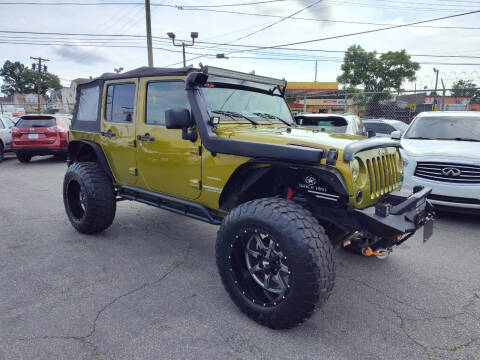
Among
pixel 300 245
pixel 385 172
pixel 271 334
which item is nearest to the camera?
pixel 300 245

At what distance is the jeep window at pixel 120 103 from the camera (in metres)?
3.93

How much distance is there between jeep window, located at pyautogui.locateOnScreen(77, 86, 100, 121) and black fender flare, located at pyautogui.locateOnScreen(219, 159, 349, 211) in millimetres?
2329

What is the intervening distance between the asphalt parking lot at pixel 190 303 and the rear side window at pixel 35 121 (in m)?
7.58

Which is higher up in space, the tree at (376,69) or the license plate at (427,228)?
the tree at (376,69)

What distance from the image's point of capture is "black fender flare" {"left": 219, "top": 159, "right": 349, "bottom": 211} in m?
2.50

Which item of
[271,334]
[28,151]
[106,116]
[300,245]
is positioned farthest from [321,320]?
[28,151]

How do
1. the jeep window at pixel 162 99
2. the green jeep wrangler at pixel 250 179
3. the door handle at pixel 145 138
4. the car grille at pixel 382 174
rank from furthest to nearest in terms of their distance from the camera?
the door handle at pixel 145 138, the jeep window at pixel 162 99, the car grille at pixel 382 174, the green jeep wrangler at pixel 250 179

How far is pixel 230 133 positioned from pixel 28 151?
10314 millimetres

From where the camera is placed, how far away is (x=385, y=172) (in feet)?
9.87

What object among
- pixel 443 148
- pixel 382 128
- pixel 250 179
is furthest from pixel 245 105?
pixel 382 128

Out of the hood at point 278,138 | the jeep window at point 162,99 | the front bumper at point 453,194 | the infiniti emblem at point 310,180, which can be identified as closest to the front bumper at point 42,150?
the jeep window at point 162,99

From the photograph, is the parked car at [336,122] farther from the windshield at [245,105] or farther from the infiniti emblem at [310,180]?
the infiniti emblem at [310,180]

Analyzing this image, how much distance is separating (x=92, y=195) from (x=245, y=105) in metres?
2.12

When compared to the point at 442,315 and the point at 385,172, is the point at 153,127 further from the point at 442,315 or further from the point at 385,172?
the point at 442,315
